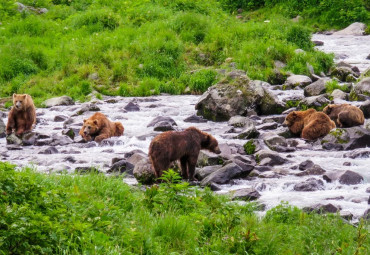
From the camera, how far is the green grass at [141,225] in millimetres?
4594

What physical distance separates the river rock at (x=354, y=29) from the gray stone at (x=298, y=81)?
10.7m

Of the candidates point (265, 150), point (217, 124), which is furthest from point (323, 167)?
point (217, 124)

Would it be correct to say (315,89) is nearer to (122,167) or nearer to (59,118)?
(59,118)

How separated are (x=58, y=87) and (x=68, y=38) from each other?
442 centimetres

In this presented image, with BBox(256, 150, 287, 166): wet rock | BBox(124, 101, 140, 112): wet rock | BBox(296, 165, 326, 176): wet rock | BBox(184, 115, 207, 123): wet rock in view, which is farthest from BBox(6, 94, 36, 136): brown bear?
BBox(296, 165, 326, 176): wet rock

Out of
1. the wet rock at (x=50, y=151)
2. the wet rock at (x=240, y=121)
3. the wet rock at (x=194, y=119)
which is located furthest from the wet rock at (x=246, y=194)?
the wet rock at (x=194, y=119)

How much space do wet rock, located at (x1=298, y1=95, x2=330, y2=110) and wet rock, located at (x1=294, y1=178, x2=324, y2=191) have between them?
6.49m

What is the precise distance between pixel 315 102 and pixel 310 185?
6853mm

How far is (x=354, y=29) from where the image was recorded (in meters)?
29.0

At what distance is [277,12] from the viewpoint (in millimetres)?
33656

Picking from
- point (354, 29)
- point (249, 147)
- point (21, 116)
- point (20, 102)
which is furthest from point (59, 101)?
point (354, 29)

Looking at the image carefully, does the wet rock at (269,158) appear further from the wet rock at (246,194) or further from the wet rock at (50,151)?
the wet rock at (50,151)

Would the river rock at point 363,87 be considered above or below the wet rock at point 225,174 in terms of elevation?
below

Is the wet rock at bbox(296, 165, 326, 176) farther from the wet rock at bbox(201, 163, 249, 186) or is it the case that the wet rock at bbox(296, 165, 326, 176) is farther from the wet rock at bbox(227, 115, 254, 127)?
the wet rock at bbox(227, 115, 254, 127)
